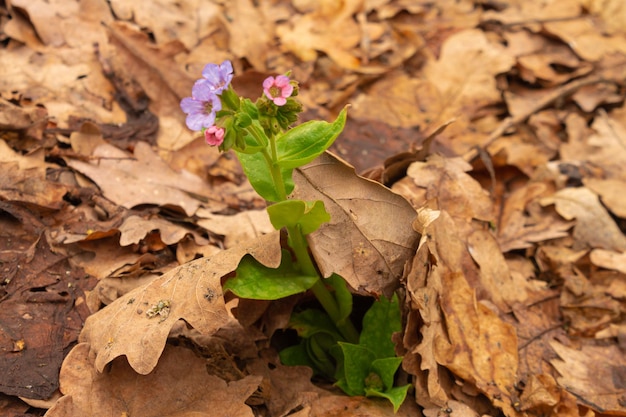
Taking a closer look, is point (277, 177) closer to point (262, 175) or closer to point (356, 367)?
point (262, 175)

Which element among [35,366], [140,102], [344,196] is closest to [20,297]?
[35,366]

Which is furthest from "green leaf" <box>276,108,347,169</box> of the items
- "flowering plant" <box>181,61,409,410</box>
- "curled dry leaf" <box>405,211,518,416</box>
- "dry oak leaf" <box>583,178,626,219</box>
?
"dry oak leaf" <box>583,178,626,219</box>

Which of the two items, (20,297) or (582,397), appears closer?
(20,297)

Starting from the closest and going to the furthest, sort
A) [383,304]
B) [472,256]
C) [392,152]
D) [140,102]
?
1. [383,304]
2. [472,256]
3. [140,102]
4. [392,152]

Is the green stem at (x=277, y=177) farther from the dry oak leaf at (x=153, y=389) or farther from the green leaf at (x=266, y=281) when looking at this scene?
the dry oak leaf at (x=153, y=389)

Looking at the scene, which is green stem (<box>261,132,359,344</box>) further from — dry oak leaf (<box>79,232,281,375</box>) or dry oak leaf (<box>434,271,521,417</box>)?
dry oak leaf (<box>434,271,521,417</box>)

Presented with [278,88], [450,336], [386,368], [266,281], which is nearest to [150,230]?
[266,281]

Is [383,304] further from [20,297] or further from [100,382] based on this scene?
[20,297]
